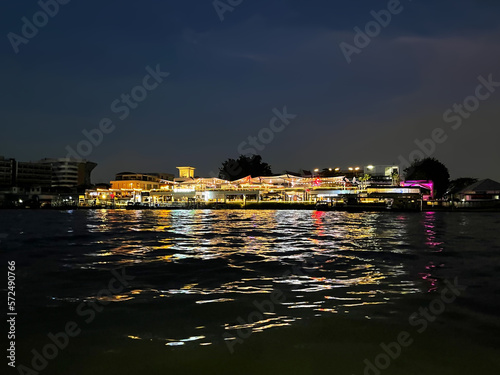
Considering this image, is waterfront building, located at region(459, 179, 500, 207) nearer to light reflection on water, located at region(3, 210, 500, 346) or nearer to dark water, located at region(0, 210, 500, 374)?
light reflection on water, located at region(3, 210, 500, 346)

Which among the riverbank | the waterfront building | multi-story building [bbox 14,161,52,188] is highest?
multi-story building [bbox 14,161,52,188]

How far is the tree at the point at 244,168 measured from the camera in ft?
343

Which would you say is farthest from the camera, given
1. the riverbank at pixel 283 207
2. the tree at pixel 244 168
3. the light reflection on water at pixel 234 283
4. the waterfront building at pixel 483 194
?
the tree at pixel 244 168

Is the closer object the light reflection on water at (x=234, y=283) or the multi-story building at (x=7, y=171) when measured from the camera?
the light reflection on water at (x=234, y=283)

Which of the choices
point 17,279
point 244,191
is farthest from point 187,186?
point 17,279

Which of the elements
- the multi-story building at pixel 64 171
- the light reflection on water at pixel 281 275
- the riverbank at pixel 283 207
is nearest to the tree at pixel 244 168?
the riverbank at pixel 283 207

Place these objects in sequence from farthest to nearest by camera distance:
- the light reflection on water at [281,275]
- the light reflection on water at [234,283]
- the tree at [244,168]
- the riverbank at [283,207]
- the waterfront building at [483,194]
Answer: the tree at [244,168]
the waterfront building at [483,194]
the riverbank at [283,207]
the light reflection on water at [281,275]
the light reflection on water at [234,283]

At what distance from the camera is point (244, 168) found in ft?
346

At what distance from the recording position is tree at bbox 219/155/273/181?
105 meters

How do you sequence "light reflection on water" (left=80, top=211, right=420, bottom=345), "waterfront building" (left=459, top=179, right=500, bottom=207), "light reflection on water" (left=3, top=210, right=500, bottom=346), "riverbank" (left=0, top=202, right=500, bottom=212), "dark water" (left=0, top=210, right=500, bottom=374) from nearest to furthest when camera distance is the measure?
1. "dark water" (left=0, top=210, right=500, bottom=374)
2. "light reflection on water" (left=3, top=210, right=500, bottom=346)
3. "light reflection on water" (left=80, top=211, right=420, bottom=345)
4. "riverbank" (left=0, top=202, right=500, bottom=212)
5. "waterfront building" (left=459, top=179, right=500, bottom=207)

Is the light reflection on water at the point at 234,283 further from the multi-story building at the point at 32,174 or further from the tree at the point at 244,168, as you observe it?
the multi-story building at the point at 32,174

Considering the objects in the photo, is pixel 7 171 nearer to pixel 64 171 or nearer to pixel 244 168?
pixel 64 171

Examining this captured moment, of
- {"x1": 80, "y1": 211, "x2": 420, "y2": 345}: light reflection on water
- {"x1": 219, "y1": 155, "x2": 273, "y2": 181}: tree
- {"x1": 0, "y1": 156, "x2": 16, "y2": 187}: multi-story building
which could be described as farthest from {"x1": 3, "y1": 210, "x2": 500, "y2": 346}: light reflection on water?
{"x1": 0, "y1": 156, "x2": 16, "y2": 187}: multi-story building

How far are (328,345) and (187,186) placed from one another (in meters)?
89.3
